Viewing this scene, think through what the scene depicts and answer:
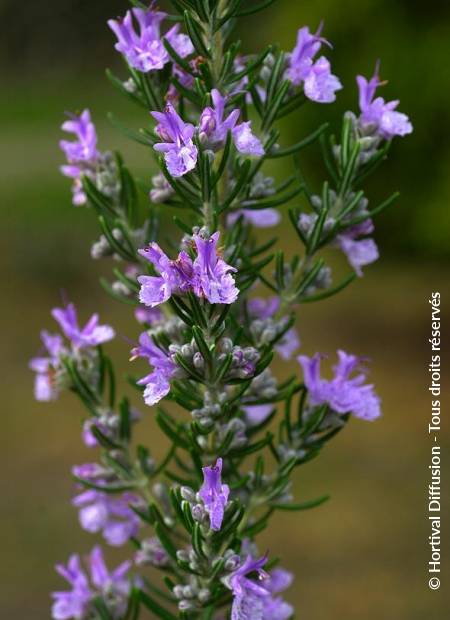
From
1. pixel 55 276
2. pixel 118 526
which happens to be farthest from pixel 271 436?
pixel 55 276

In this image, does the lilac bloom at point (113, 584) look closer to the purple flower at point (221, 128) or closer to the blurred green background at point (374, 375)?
the purple flower at point (221, 128)

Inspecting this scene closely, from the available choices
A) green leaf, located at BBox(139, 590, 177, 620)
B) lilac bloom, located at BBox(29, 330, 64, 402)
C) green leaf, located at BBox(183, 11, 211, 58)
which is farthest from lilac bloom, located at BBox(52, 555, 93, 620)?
green leaf, located at BBox(183, 11, 211, 58)

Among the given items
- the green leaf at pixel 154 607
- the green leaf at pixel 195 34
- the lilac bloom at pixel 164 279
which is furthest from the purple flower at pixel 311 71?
the green leaf at pixel 154 607

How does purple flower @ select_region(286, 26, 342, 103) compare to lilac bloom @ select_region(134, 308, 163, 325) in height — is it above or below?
above

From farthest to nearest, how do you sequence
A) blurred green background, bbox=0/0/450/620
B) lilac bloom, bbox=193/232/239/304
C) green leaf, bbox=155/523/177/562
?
blurred green background, bbox=0/0/450/620 → green leaf, bbox=155/523/177/562 → lilac bloom, bbox=193/232/239/304

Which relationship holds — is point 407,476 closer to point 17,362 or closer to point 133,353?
point 17,362

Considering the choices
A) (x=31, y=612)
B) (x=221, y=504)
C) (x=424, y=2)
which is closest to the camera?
(x=221, y=504)

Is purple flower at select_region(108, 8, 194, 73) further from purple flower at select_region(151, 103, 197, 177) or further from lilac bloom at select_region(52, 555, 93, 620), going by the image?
lilac bloom at select_region(52, 555, 93, 620)

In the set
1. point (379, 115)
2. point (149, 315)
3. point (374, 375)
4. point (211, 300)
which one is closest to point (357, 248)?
point (379, 115)
